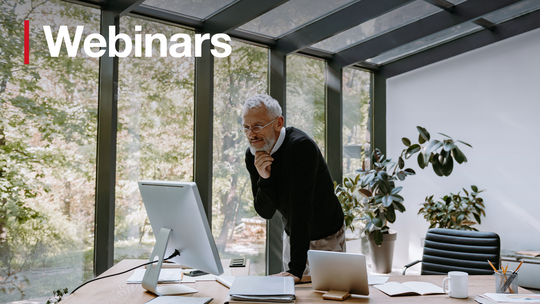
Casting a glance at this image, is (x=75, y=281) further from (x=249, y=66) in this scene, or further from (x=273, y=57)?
(x=273, y=57)

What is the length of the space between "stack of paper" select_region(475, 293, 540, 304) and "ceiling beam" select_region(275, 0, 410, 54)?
278 cm

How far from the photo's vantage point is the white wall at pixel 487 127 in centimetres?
471

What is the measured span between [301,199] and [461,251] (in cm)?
156

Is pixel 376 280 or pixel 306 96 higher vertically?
pixel 306 96

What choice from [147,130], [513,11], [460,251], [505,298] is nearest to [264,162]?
[505,298]

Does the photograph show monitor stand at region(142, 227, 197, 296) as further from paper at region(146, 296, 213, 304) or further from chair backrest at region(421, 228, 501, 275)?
chair backrest at region(421, 228, 501, 275)

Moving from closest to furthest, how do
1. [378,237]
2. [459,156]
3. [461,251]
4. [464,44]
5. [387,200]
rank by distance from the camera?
[461,251], [459,156], [387,200], [378,237], [464,44]

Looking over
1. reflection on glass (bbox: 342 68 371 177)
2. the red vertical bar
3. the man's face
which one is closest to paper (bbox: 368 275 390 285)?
the man's face

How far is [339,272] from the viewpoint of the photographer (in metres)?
1.73

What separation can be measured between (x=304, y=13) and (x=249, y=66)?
2.74 feet

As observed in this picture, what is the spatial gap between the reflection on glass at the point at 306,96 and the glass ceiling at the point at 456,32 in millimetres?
1087

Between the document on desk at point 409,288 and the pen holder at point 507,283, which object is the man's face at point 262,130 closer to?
the document on desk at point 409,288

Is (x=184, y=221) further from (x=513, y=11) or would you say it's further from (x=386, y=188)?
(x=513, y=11)

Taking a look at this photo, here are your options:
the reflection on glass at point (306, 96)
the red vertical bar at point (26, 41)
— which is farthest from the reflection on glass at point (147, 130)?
the reflection on glass at point (306, 96)
